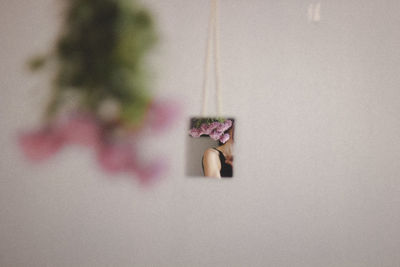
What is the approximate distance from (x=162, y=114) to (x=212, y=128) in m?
0.24

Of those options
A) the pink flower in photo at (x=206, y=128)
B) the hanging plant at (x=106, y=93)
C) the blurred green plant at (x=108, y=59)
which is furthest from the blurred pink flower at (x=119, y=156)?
the pink flower in photo at (x=206, y=128)

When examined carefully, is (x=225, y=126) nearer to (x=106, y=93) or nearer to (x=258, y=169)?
(x=258, y=169)

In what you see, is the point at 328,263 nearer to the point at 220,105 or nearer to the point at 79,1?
the point at 220,105

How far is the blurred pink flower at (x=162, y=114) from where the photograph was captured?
1.39 meters

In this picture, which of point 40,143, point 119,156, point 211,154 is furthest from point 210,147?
point 40,143

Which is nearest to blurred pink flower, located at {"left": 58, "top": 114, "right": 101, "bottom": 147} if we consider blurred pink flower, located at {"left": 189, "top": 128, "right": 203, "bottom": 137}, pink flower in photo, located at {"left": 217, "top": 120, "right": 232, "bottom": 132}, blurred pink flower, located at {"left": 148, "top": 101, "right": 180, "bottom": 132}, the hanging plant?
the hanging plant

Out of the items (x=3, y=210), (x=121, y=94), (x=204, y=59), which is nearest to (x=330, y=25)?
(x=204, y=59)

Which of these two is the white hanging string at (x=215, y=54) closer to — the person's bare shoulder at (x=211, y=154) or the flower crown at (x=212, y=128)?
the flower crown at (x=212, y=128)

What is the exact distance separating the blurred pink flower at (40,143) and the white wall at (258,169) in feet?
0.15

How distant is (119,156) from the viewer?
1.38 meters

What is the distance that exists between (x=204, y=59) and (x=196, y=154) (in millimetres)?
439

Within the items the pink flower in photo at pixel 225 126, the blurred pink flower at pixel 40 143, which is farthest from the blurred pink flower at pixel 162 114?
the blurred pink flower at pixel 40 143

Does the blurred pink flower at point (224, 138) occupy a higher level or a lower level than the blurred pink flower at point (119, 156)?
higher

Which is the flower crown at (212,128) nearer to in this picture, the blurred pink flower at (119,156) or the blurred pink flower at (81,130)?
the blurred pink flower at (119,156)
